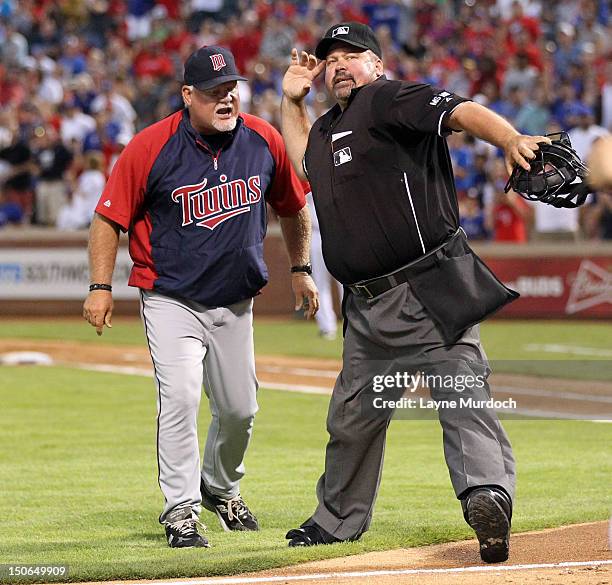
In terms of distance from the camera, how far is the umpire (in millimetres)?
5426

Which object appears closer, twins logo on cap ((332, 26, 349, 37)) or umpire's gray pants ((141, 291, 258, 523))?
twins logo on cap ((332, 26, 349, 37))

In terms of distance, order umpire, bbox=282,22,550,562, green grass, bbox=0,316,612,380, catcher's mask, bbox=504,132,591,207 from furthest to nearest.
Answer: green grass, bbox=0,316,612,380 < umpire, bbox=282,22,550,562 < catcher's mask, bbox=504,132,591,207

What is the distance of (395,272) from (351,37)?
102 centimetres

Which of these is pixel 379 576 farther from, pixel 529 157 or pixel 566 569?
pixel 529 157

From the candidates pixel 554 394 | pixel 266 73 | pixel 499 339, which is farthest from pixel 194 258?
pixel 266 73

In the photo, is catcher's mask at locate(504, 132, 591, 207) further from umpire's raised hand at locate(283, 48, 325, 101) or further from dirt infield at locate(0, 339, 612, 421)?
dirt infield at locate(0, 339, 612, 421)

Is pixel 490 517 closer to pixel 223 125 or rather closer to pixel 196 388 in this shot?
pixel 196 388

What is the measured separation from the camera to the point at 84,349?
15.8 metres

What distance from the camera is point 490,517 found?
528 centimetres

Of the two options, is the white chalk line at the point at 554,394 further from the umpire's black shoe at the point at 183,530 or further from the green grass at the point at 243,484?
the umpire's black shoe at the point at 183,530

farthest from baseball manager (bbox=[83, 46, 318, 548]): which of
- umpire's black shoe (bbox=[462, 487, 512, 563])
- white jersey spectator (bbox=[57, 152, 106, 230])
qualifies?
white jersey spectator (bbox=[57, 152, 106, 230])

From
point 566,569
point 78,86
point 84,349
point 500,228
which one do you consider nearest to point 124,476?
point 566,569

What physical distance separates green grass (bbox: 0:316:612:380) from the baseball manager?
23.8ft

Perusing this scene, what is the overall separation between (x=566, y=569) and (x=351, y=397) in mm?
1150
